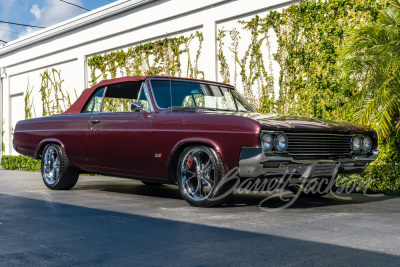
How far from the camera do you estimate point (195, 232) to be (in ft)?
15.2

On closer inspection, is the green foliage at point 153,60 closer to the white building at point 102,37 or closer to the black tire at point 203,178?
the white building at point 102,37

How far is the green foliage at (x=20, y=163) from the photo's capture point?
1549cm

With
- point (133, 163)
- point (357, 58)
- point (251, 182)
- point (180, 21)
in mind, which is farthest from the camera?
point (180, 21)

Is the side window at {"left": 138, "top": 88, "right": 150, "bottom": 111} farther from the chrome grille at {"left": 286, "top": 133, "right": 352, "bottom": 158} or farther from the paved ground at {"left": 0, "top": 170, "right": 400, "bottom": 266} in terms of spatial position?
the chrome grille at {"left": 286, "top": 133, "right": 352, "bottom": 158}

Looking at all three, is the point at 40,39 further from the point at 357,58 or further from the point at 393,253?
the point at 393,253

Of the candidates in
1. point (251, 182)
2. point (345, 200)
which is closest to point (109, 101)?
point (251, 182)

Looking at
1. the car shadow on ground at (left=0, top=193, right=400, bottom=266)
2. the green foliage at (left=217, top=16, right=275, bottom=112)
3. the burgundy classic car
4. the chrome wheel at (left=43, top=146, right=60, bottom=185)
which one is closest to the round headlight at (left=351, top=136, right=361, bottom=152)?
the burgundy classic car

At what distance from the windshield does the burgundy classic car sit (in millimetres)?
14

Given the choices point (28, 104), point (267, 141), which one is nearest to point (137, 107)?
point (267, 141)

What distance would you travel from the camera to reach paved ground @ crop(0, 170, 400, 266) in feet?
12.1

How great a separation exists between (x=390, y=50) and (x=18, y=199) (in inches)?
230

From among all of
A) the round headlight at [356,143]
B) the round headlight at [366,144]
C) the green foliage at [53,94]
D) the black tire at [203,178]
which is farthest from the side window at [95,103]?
the green foliage at [53,94]

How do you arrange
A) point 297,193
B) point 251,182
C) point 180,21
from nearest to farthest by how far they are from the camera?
point 251,182 → point 297,193 → point 180,21

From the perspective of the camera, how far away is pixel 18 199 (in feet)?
23.9
